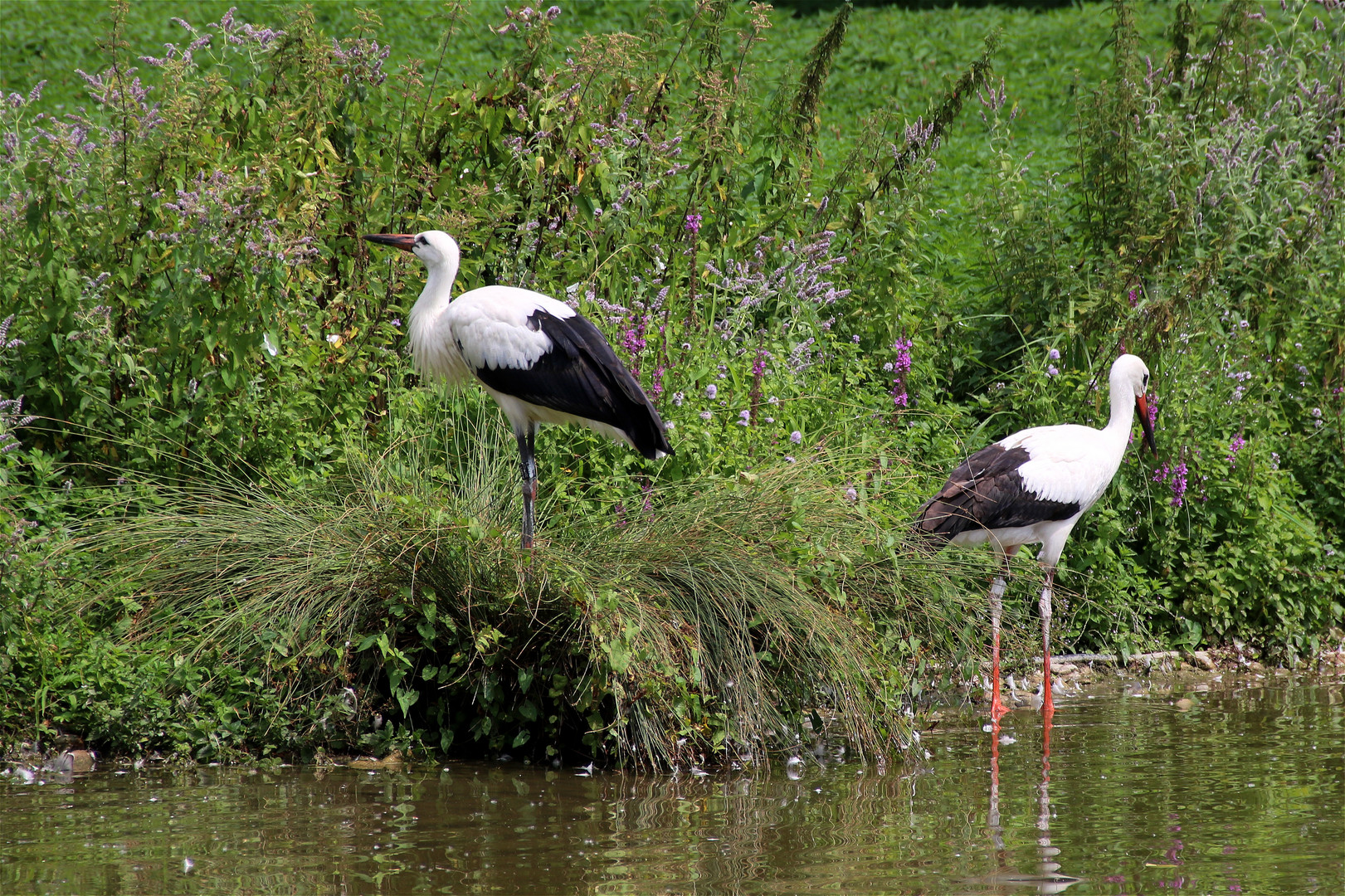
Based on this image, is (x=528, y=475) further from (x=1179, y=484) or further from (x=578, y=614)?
(x=1179, y=484)

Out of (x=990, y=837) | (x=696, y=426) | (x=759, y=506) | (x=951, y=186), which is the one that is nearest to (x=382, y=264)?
(x=696, y=426)

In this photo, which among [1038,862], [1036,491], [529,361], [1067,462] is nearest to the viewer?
[1038,862]

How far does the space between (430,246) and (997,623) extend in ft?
9.19

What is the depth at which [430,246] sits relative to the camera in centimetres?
595

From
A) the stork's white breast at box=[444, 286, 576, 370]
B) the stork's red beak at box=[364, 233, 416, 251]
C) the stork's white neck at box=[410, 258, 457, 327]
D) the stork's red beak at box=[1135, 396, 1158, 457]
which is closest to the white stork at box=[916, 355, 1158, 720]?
the stork's red beak at box=[1135, 396, 1158, 457]

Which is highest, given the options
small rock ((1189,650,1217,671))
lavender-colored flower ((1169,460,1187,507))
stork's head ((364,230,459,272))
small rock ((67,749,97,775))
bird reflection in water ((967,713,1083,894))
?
stork's head ((364,230,459,272))

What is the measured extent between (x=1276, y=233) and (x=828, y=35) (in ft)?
9.10

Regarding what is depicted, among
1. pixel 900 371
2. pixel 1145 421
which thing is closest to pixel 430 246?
pixel 900 371

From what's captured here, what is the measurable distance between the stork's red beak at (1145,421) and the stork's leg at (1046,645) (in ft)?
2.77

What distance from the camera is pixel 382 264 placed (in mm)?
6633

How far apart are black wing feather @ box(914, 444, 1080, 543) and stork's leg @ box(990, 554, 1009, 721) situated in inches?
8.2

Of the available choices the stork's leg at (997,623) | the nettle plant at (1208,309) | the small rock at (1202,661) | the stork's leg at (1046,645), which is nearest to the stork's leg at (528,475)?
the stork's leg at (997,623)

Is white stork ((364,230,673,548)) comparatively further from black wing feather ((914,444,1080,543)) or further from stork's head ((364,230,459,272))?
black wing feather ((914,444,1080,543))

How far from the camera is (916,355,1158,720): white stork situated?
595 cm
